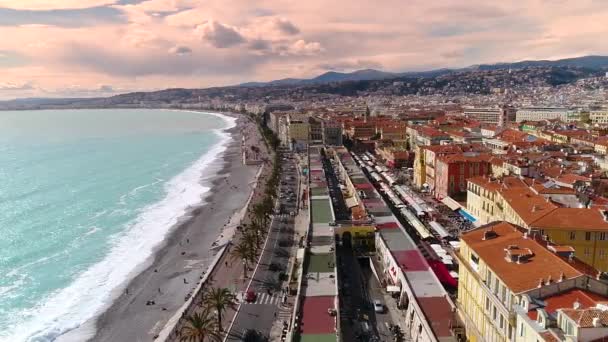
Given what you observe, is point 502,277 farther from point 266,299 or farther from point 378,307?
point 266,299

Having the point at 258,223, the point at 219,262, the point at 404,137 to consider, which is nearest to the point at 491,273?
the point at 219,262

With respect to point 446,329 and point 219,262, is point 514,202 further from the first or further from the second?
point 219,262

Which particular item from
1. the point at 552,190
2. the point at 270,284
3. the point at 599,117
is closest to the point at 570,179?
the point at 552,190

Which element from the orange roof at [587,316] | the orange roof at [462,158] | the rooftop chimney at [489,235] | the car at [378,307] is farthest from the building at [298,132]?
the orange roof at [587,316]

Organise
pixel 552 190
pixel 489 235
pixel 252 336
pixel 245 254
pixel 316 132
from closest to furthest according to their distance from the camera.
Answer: pixel 489 235, pixel 252 336, pixel 552 190, pixel 245 254, pixel 316 132

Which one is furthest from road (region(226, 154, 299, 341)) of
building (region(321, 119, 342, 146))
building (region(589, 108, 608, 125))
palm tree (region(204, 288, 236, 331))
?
building (region(589, 108, 608, 125))

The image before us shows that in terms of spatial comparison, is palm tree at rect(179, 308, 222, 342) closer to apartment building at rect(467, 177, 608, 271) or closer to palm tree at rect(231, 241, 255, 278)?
palm tree at rect(231, 241, 255, 278)

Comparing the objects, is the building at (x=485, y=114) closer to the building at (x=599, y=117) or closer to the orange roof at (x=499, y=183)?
the building at (x=599, y=117)
